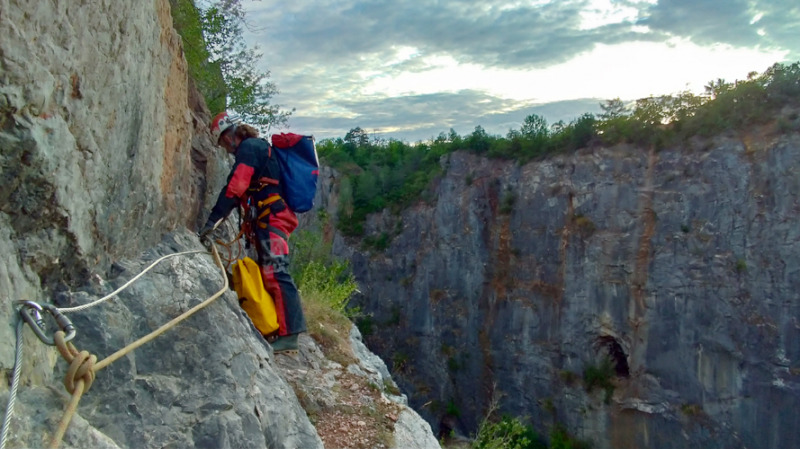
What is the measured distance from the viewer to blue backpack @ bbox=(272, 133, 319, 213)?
4801 mm

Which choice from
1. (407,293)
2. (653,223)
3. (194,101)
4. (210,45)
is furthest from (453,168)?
(194,101)

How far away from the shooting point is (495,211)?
78.5 ft

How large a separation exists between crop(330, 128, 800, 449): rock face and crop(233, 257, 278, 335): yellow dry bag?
56.0 feet

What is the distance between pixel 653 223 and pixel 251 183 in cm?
1770

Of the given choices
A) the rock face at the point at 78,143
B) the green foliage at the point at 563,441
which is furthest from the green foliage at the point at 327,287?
the green foliage at the point at 563,441

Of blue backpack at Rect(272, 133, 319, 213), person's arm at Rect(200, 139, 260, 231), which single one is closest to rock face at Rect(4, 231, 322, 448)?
person's arm at Rect(200, 139, 260, 231)

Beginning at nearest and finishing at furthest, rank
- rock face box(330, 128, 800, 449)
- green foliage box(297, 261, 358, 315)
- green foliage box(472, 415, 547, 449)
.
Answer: green foliage box(472, 415, 547, 449) < green foliage box(297, 261, 358, 315) < rock face box(330, 128, 800, 449)

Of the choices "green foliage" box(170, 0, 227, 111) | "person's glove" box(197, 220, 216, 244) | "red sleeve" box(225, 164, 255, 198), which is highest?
"green foliage" box(170, 0, 227, 111)

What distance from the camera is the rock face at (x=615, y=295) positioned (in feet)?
56.9

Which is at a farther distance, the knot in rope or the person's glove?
the person's glove

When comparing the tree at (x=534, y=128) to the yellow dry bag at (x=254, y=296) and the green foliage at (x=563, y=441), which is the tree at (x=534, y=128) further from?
the yellow dry bag at (x=254, y=296)

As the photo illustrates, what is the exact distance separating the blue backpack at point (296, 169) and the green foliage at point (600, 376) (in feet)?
57.1

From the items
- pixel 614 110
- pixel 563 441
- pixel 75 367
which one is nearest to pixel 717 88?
pixel 614 110

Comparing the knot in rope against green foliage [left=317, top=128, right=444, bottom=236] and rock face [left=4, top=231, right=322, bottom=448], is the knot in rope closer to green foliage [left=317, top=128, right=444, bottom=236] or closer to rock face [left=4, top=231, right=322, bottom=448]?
rock face [left=4, top=231, right=322, bottom=448]
